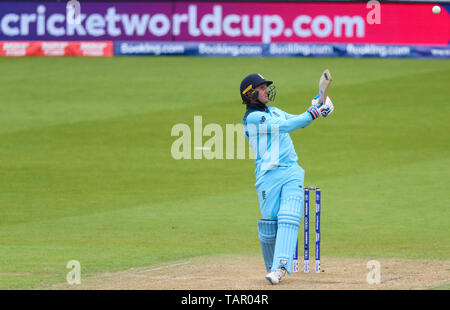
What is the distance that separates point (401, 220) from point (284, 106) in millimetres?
8401

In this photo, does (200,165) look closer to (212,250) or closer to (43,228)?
(43,228)

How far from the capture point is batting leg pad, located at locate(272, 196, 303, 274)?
8.91 metres

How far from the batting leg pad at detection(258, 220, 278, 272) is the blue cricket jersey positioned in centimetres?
50

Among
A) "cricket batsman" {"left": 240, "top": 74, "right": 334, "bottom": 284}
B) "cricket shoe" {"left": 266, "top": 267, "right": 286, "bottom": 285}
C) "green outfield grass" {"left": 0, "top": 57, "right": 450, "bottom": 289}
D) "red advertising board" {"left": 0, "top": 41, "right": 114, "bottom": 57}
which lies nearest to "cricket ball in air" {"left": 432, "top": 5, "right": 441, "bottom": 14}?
"green outfield grass" {"left": 0, "top": 57, "right": 450, "bottom": 289}

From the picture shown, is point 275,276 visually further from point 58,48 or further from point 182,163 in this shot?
point 58,48

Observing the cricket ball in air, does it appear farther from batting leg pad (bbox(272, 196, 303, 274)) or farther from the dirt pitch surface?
batting leg pad (bbox(272, 196, 303, 274))

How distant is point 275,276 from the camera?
28.7 feet

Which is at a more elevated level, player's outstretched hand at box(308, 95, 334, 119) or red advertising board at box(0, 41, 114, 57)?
red advertising board at box(0, 41, 114, 57)

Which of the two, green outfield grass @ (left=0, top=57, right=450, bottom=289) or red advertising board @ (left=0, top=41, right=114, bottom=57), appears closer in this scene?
green outfield grass @ (left=0, top=57, right=450, bottom=289)

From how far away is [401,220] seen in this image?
46.5ft

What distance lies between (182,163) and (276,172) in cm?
973

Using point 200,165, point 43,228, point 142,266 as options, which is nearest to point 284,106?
point 200,165

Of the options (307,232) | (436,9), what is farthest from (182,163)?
(436,9)

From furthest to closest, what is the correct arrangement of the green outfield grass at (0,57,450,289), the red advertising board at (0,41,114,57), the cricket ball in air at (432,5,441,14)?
1. the red advertising board at (0,41,114,57)
2. the cricket ball in air at (432,5,441,14)
3. the green outfield grass at (0,57,450,289)
